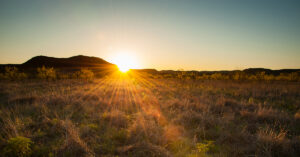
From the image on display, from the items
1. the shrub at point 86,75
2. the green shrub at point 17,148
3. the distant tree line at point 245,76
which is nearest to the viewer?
the green shrub at point 17,148

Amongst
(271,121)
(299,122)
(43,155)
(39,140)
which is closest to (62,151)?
(43,155)

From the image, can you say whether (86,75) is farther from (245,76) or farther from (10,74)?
(245,76)

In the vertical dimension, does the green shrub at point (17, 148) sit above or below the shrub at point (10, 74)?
below

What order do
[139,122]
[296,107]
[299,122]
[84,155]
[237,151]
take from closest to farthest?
[84,155] → [237,151] → [139,122] → [299,122] → [296,107]

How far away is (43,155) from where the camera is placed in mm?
2969

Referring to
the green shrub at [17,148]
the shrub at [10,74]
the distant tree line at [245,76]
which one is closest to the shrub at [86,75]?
the shrub at [10,74]

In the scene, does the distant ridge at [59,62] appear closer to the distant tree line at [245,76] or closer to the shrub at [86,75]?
the shrub at [86,75]

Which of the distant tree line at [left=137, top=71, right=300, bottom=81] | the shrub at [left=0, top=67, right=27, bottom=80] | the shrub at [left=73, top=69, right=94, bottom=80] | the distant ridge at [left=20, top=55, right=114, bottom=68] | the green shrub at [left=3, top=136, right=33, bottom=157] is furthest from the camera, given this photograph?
the distant ridge at [left=20, top=55, right=114, bottom=68]

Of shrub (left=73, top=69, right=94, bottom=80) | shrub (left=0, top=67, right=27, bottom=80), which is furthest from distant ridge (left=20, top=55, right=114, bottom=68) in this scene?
shrub (left=0, top=67, right=27, bottom=80)

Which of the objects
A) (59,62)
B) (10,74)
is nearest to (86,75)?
(10,74)

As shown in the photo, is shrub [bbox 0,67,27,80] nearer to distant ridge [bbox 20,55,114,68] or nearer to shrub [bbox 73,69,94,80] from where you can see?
shrub [bbox 73,69,94,80]

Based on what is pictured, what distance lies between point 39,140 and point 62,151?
3.80 feet

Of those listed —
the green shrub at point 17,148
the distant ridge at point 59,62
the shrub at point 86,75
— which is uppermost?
the distant ridge at point 59,62

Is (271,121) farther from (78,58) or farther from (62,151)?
(78,58)
